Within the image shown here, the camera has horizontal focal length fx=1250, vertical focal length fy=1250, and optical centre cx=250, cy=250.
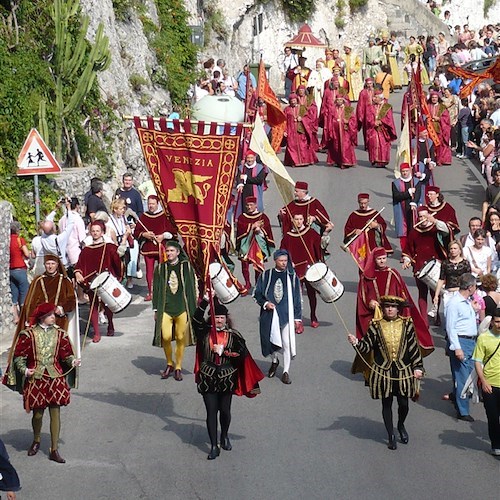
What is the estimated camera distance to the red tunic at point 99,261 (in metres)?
16.6

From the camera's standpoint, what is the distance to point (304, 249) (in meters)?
17.6

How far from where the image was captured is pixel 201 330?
12.2 meters

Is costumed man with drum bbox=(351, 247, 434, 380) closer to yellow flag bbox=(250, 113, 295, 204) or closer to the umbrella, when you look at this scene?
yellow flag bbox=(250, 113, 295, 204)

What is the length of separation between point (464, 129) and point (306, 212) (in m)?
11.3

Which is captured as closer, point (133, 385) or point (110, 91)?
point (133, 385)

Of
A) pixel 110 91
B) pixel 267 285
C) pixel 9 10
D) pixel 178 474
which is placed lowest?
pixel 178 474

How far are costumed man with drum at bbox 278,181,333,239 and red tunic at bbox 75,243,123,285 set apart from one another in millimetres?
2579

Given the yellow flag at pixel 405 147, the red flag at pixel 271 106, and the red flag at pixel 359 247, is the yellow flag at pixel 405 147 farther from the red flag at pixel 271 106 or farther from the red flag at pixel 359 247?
the red flag at pixel 359 247

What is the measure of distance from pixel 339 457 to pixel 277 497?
1245 millimetres

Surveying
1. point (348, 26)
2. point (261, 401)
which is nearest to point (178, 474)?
point (261, 401)

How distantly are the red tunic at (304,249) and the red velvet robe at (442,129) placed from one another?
10345mm

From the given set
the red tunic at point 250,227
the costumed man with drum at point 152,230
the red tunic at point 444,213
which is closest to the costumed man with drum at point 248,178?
the red tunic at point 250,227

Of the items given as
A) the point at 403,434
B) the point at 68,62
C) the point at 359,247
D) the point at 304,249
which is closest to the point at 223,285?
the point at 304,249

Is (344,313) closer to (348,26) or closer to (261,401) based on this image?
(261,401)
